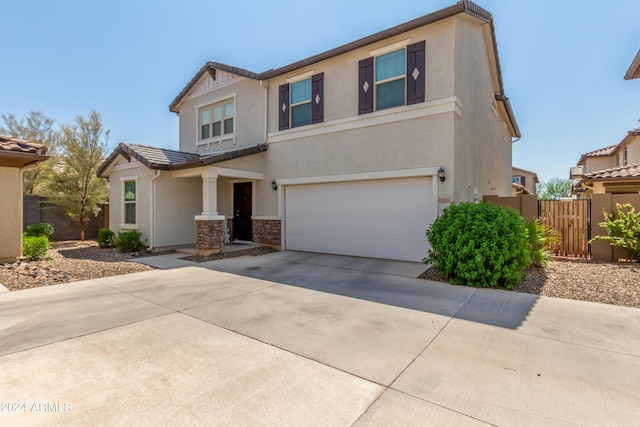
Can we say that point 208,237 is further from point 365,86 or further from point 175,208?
point 365,86

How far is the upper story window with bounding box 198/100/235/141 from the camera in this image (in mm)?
13352

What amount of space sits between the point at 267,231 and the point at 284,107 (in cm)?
461

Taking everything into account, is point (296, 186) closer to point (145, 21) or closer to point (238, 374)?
point (145, 21)

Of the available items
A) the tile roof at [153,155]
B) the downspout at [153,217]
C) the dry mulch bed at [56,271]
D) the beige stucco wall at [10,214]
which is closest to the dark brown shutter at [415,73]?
the tile roof at [153,155]

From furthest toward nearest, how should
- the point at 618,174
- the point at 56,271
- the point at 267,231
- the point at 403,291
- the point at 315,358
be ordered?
the point at 267,231 → the point at 618,174 → the point at 56,271 → the point at 403,291 → the point at 315,358

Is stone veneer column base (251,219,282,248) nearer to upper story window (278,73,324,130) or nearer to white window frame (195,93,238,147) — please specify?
upper story window (278,73,324,130)

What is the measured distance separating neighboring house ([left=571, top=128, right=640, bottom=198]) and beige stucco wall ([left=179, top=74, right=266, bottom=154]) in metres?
12.3

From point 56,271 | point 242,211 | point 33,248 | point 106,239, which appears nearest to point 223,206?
point 242,211

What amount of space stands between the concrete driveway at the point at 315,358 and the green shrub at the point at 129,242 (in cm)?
518

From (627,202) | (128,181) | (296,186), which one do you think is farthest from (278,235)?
(627,202)

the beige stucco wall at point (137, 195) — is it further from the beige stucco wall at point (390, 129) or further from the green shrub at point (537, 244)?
the green shrub at point (537, 244)

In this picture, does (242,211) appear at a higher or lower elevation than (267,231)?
higher

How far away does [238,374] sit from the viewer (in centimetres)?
303

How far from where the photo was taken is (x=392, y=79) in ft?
29.8
